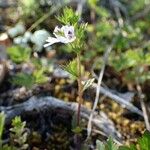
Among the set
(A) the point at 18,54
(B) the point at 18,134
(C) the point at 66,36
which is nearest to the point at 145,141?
(C) the point at 66,36

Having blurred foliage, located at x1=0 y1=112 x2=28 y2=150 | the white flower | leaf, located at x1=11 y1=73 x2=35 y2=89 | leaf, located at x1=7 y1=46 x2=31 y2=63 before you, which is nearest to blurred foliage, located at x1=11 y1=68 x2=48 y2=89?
leaf, located at x1=11 y1=73 x2=35 y2=89

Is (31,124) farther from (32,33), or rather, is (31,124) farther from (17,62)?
(32,33)

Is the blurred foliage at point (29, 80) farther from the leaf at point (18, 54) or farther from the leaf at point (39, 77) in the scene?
the leaf at point (18, 54)

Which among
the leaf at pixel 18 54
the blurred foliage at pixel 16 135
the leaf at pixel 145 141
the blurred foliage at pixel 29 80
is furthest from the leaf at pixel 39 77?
the leaf at pixel 145 141

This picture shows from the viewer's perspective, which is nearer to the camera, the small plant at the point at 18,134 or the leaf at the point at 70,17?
the leaf at the point at 70,17

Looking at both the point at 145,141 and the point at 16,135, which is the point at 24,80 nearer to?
the point at 16,135

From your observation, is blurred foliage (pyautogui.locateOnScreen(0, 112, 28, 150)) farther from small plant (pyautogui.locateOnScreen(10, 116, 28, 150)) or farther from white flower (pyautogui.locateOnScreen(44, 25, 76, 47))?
white flower (pyautogui.locateOnScreen(44, 25, 76, 47))

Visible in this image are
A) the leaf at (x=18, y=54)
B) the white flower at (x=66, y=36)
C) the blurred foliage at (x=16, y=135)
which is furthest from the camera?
the leaf at (x=18, y=54)

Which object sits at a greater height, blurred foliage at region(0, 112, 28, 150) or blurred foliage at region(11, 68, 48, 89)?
blurred foliage at region(11, 68, 48, 89)
